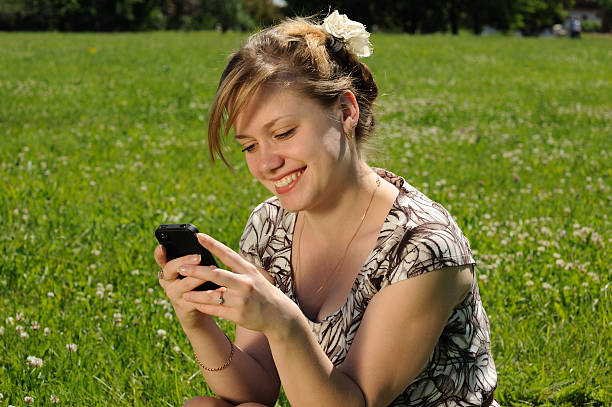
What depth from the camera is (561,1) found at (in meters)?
78.6

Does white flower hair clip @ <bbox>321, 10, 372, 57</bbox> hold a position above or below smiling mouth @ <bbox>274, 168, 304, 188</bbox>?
above

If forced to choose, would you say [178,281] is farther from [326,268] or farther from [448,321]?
[448,321]

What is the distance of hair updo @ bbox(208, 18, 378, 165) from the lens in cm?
231

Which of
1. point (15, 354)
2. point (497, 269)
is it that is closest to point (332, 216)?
point (15, 354)

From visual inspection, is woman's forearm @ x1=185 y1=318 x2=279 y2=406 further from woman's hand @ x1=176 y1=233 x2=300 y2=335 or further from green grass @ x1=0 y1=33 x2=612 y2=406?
green grass @ x1=0 y1=33 x2=612 y2=406

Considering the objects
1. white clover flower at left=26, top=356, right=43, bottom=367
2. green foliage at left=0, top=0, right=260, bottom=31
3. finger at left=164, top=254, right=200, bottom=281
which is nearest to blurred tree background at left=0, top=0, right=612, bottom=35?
green foliage at left=0, top=0, right=260, bottom=31

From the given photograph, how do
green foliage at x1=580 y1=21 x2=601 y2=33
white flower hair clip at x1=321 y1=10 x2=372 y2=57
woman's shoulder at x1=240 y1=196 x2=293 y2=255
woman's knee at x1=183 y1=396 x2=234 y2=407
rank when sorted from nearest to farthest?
woman's knee at x1=183 y1=396 x2=234 y2=407
white flower hair clip at x1=321 y1=10 x2=372 y2=57
woman's shoulder at x1=240 y1=196 x2=293 y2=255
green foliage at x1=580 y1=21 x2=601 y2=33

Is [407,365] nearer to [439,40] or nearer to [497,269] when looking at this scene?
[497,269]

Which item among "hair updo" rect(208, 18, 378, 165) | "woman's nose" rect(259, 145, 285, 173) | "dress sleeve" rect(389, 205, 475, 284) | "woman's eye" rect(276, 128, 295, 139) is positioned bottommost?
"dress sleeve" rect(389, 205, 475, 284)

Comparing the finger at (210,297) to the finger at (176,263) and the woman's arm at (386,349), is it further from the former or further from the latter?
the woman's arm at (386,349)

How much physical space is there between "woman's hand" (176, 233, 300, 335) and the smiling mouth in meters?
0.52

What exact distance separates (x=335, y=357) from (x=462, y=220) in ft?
10.4

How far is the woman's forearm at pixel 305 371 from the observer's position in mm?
1913

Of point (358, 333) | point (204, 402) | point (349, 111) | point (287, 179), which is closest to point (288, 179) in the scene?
point (287, 179)
